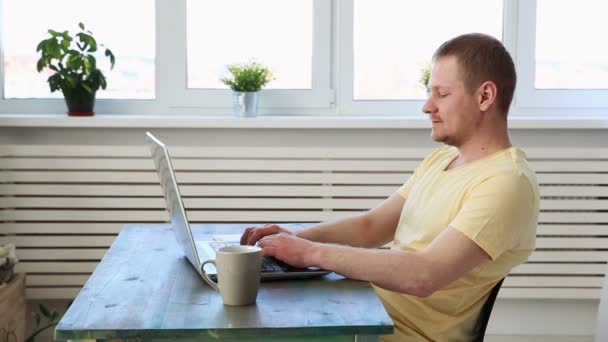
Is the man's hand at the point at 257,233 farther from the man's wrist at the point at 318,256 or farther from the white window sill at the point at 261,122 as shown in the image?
the white window sill at the point at 261,122

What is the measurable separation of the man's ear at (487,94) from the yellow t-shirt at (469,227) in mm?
109

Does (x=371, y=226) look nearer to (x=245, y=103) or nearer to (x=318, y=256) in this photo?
(x=318, y=256)

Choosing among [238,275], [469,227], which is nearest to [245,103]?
[469,227]

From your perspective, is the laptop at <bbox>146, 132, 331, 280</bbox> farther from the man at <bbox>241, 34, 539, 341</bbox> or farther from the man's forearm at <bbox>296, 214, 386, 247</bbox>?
the man's forearm at <bbox>296, 214, 386, 247</bbox>

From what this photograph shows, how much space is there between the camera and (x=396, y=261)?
1628mm

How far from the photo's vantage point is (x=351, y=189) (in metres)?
3.27

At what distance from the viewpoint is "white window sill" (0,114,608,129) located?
323 cm

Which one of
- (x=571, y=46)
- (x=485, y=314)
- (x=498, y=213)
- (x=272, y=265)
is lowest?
(x=485, y=314)

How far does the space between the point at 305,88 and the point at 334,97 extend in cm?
12

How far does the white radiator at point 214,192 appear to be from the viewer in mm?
3236

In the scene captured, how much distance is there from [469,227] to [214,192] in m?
1.74

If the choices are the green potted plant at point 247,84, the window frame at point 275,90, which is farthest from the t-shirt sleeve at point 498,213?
the window frame at point 275,90

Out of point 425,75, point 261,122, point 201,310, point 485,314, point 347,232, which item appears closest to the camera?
point 201,310

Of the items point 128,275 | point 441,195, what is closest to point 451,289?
point 441,195
